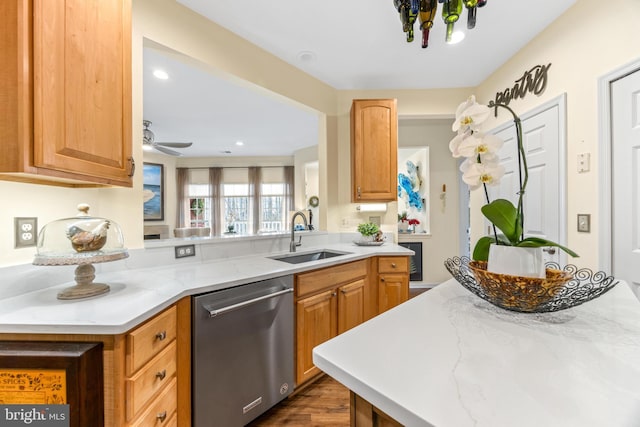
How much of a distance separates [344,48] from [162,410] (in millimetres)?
2633

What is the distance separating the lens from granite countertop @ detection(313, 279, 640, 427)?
366 mm

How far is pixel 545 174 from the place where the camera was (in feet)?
6.73

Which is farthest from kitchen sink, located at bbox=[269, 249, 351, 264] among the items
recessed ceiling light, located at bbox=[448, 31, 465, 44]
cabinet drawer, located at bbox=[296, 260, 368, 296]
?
recessed ceiling light, located at bbox=[448, 31, 465, 44]

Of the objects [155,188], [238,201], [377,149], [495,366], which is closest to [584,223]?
[377,149]

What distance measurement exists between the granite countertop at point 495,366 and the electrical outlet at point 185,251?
4.85ft

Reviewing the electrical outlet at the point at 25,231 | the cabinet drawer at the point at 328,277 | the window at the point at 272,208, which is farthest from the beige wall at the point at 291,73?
the window at the point at 272,208

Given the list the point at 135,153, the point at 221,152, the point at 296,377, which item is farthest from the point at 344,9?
the point at 221,152

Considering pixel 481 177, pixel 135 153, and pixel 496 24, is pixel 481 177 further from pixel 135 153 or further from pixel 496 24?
pixel 496 24

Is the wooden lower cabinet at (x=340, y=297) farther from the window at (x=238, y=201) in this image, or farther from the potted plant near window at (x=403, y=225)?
the window at (x=238, y=201)

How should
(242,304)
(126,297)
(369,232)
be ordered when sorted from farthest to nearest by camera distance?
(369,232) → (242,304) → (126,297)

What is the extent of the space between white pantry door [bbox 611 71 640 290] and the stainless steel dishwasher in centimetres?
198

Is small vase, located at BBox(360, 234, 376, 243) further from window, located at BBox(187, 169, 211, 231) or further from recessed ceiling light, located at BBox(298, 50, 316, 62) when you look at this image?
window, located at BBox(187, 169, 211, 231)

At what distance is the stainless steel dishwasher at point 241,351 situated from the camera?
3.93 ft

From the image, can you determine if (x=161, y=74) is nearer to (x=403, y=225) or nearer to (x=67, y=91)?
(x=67, y=91)
